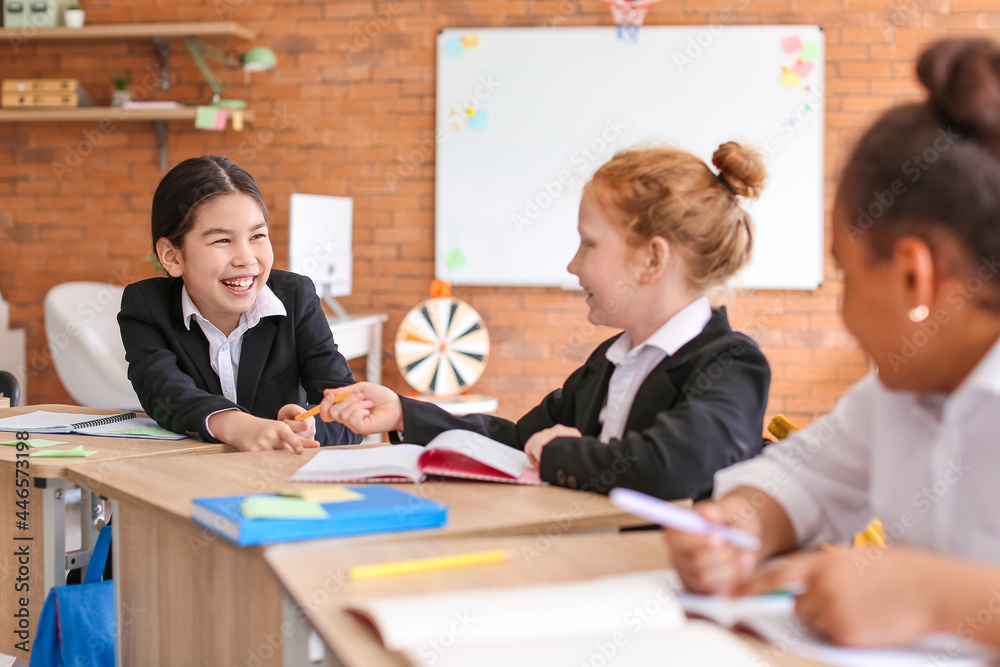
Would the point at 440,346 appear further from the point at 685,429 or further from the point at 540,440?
the point at 685,429

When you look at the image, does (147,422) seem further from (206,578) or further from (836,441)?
(836,441)

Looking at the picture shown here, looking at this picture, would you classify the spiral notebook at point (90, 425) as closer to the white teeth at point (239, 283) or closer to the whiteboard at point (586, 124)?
the white teeth at point (239, 283)

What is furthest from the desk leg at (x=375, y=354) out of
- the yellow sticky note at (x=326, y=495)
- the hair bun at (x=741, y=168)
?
the yellow sticky note at (x=326, y=495)

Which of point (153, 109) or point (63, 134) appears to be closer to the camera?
point (153, 109)

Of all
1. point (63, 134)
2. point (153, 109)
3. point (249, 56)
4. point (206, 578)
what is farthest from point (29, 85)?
point (206, 578)

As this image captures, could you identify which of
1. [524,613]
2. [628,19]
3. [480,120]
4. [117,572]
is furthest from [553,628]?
[628,19]

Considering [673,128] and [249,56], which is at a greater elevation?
[249,56]

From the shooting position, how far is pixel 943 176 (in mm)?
646

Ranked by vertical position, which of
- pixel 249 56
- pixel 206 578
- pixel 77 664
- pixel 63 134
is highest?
pixel 249 56

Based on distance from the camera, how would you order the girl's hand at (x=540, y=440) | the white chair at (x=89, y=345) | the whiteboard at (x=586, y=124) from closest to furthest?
A: 1. the girl's hand at (x=540, y=440)
2. the white chair at (x=89, y=345)
3. the whiteboard at (x=586, y=124)

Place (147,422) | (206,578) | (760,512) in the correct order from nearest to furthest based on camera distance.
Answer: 1. (760,512)
2. (206,578)
3. (147,422)

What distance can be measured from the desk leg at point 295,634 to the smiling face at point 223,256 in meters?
1.10

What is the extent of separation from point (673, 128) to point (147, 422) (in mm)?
2988

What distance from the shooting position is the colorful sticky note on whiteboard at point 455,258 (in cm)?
429
